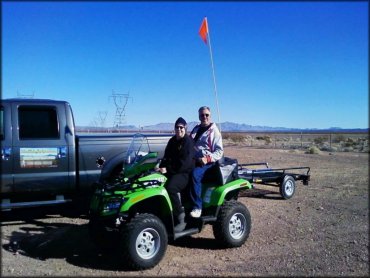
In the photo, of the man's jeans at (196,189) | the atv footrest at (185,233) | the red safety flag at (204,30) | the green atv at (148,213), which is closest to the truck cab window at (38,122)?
the green atv at (148,213)

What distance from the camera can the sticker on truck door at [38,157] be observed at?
6905 millimetres

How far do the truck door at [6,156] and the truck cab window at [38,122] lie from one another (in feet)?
0.70

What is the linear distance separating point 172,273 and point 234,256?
1.13 m

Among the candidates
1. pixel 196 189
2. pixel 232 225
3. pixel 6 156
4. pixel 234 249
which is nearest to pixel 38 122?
pixel 6 156

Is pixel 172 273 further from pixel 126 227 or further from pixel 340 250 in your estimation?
pixel 340 250

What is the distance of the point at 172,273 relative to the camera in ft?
17.2

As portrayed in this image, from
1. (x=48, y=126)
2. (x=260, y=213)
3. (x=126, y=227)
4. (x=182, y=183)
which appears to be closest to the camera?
(x=126, y=227)

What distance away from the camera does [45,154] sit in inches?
278

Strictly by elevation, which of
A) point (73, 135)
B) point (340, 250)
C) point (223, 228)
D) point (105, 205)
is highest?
point (73, 135)

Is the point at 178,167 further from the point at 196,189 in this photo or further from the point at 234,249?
the point at 234,249

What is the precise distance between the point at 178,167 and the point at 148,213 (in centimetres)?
76

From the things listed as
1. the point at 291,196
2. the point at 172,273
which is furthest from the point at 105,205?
the point at 291,196

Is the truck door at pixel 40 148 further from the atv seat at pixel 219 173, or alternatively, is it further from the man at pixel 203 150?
the atv seat at pixel 219 173

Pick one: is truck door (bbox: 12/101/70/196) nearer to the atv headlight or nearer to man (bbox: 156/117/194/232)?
the atv headlight
